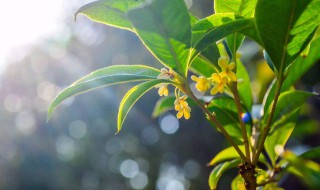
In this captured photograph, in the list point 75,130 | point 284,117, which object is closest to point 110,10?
point 284,117

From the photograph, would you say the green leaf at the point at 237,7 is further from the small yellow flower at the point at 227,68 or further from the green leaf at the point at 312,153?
the green leaf at the point at 312,153

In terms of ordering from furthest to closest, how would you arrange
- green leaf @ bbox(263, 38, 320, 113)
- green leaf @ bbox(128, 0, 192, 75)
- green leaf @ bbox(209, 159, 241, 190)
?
green leaf @ bbox(263, 38, 320, 113) → green leaf @ bbox(209, 159, 241, 190) → green leaf @ bbox(128, 0, 192, 75)

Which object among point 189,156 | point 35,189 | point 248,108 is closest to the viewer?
point 248,108

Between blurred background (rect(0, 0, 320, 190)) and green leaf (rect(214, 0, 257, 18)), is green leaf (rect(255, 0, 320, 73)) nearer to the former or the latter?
green leaf (rect(214, 0, 257, 18))

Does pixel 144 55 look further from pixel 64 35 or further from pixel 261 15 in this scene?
pixel 261 15

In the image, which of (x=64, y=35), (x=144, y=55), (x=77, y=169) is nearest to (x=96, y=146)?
(x=77, y=169)

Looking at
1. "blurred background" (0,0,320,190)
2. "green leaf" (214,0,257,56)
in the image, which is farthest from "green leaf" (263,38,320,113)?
"blurred background" (0,0,320,190)

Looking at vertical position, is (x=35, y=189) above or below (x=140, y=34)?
below
